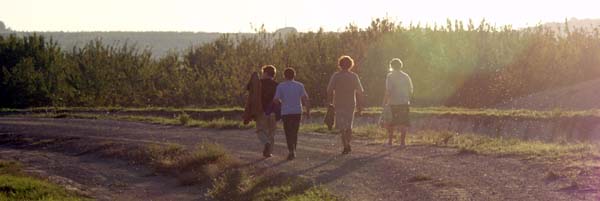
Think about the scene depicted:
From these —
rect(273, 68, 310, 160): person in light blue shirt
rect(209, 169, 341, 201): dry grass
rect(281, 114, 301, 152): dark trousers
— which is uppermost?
rect(273, 68, 310, 160): person in light blue shirt

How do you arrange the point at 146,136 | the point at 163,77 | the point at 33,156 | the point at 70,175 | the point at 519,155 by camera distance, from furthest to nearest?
the point at 163,77 < the point at 146,136 < the point at 33,156 < the point at 70,175 < the point at 519,155

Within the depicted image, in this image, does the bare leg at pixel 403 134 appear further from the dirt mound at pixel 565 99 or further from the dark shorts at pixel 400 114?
the dirt mound at pixel 565 99

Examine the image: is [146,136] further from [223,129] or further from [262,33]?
[262,33]

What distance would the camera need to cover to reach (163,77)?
55.8 m

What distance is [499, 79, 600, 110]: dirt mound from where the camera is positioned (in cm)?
3669

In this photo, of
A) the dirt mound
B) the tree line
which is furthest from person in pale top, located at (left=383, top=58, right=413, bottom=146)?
the tree line

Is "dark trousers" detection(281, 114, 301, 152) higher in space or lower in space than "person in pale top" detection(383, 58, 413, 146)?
lower

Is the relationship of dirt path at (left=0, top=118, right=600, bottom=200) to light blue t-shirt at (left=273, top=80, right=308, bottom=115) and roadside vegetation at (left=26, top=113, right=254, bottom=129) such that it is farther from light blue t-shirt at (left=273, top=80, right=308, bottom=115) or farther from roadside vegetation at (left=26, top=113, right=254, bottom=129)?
roadside vegetation at (left=26, top=113, right=254, bottom=129)

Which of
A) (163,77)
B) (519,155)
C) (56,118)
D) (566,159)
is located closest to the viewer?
(566,159)

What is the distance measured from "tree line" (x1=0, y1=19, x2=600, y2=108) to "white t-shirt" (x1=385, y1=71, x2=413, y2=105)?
19870 mm

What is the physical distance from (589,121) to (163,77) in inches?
1260

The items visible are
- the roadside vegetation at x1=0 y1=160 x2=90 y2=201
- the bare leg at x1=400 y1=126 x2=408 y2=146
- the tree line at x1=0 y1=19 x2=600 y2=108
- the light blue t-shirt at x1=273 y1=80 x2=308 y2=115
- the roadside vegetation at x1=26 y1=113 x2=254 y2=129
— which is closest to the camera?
the roadside vegetation at x1=0 y1=160 x2=90 y2=201

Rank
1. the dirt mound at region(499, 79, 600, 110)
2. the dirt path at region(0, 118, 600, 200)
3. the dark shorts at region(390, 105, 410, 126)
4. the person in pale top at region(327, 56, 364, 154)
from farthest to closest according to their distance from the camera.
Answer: the dirt mound at region(499, 79, 600, 110) < the dark shorts at region(390, 105, 410, 126) < the person in pale top at region(327, 56, 364, 154) < the dirt path at region(0, 118, 600, 200)

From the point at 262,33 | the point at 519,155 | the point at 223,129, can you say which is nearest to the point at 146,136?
the point at 223,129
